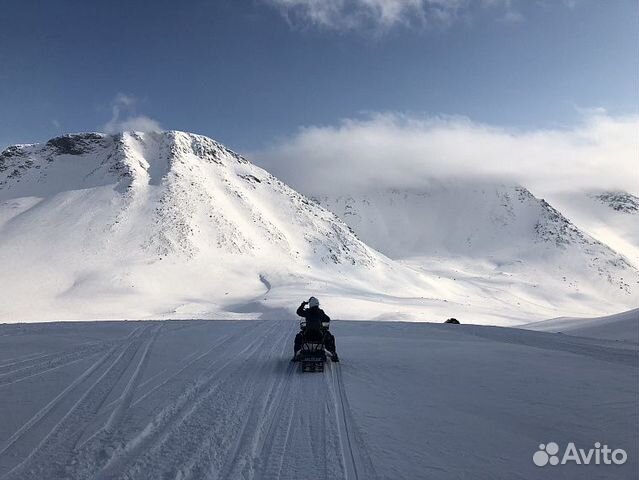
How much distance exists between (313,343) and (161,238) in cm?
8145

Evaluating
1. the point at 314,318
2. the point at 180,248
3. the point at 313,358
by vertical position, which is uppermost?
the point at 180,248

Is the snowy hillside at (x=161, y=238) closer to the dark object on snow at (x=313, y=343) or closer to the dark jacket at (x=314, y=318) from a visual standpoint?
the dark object on snow at (x=313, y=343)

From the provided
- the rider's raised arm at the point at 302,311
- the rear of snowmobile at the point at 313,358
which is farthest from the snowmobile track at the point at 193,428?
the rider's raised arm at the point at 302,311

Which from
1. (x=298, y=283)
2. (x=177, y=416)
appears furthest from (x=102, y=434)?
(x=298, y=283)

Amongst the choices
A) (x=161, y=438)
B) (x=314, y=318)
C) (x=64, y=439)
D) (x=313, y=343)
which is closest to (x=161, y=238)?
(x=314, y=318)

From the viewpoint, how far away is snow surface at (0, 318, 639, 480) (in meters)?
5.20

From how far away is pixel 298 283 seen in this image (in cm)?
7575

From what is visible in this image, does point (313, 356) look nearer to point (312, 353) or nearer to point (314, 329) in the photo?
point (312, 353)

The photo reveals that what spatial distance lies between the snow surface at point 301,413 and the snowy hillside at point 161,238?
34.7 meters

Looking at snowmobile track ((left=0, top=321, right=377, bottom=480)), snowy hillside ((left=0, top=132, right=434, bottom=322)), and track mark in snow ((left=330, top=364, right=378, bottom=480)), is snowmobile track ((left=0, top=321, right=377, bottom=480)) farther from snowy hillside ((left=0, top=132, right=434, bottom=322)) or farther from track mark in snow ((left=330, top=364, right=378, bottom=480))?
snowy hillside ((left=0, top=132, right=434, bottom=322))

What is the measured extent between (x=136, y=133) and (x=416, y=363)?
135 meters

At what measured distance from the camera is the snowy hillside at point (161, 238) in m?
62.2

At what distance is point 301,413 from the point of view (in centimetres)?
714

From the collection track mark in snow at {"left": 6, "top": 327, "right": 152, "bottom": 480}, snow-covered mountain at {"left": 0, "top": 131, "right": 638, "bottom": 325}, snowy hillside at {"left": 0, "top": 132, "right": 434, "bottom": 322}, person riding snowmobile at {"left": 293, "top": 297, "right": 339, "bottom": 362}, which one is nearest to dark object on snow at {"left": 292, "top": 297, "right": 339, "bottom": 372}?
person riding snowmobile at {"left": 293, "top": 297, "right": 339, "bottom": 362}
